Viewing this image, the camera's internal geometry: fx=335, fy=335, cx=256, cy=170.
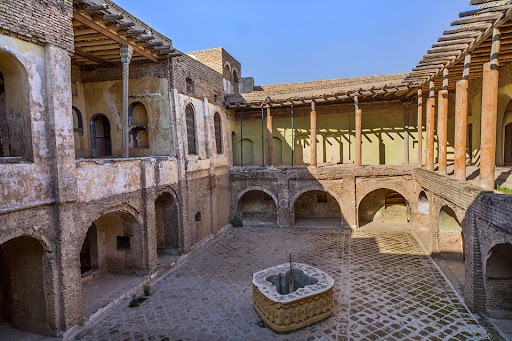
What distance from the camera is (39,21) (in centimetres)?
748

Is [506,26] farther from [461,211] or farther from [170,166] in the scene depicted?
[170,166]

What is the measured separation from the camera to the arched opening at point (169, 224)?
13.4 metres

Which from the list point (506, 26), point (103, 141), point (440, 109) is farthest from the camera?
point (103, 141)

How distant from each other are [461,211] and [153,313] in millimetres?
8882

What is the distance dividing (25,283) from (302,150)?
1720cm

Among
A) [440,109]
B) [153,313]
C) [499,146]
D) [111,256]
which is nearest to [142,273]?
[111,256]

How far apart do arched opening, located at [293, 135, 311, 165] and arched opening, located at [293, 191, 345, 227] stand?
3072 millimetres

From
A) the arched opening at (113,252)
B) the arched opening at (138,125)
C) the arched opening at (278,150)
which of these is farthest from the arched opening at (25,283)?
the arched opening at (278,150)

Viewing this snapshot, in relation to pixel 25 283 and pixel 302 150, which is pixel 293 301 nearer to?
pixel 25 283

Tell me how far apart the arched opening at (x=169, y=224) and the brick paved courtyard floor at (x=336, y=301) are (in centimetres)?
105

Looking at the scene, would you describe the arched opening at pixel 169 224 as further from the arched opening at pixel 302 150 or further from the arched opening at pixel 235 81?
the arched opening at pixel 235 81

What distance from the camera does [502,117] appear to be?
48.1ft

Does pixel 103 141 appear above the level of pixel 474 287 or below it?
above

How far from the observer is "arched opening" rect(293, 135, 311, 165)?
22.3 meters
